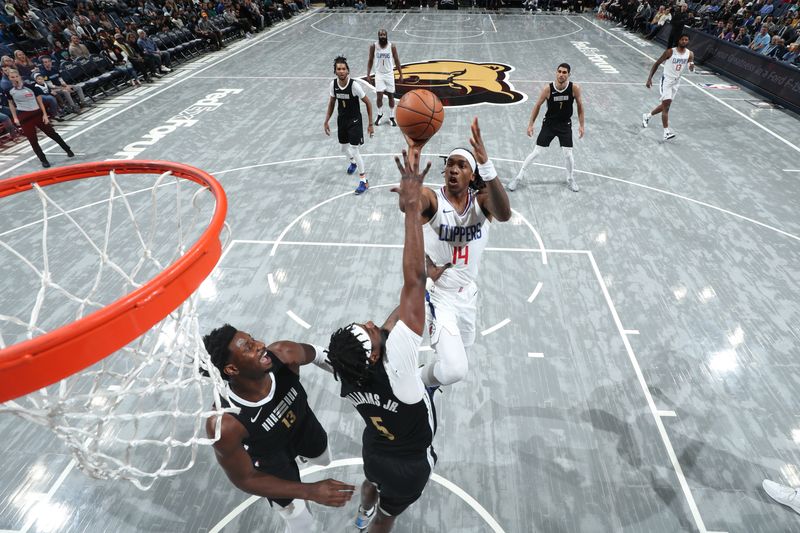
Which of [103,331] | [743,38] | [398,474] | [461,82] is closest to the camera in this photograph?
[103,331]

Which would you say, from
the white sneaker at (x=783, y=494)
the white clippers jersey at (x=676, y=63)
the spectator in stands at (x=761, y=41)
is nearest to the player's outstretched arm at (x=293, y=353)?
the white sneaker at (x=783, y=494)

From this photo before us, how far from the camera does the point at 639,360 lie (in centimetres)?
446

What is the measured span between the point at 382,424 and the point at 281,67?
14340mm

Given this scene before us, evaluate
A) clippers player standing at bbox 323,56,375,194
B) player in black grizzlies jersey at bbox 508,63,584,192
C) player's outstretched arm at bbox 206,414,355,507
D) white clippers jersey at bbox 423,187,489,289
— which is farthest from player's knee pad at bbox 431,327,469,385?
player in black grizzlies jersey at bbox 508,63,584,192

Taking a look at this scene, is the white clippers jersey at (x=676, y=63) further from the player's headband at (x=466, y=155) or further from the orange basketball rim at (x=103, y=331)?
the orange basketball rim at (x=103, y=331)

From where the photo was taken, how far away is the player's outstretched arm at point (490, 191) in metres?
3.10

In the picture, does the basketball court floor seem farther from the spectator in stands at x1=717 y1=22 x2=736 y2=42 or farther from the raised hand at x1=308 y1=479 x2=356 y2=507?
→ the spectator in stands at x1=717 y1=22 x2=736 y2=42

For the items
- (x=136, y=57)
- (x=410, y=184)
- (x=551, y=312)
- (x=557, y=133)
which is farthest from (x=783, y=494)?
(x=136, y=57)

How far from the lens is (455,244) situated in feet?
12.0

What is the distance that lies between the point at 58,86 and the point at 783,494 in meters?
14.6

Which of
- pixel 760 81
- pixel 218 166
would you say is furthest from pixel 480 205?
pixel 760 81

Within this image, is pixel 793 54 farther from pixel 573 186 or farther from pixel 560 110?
pixel 560 110

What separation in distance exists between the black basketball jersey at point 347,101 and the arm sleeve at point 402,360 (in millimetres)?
5495

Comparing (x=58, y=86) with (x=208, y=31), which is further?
(x=208, y=31)
